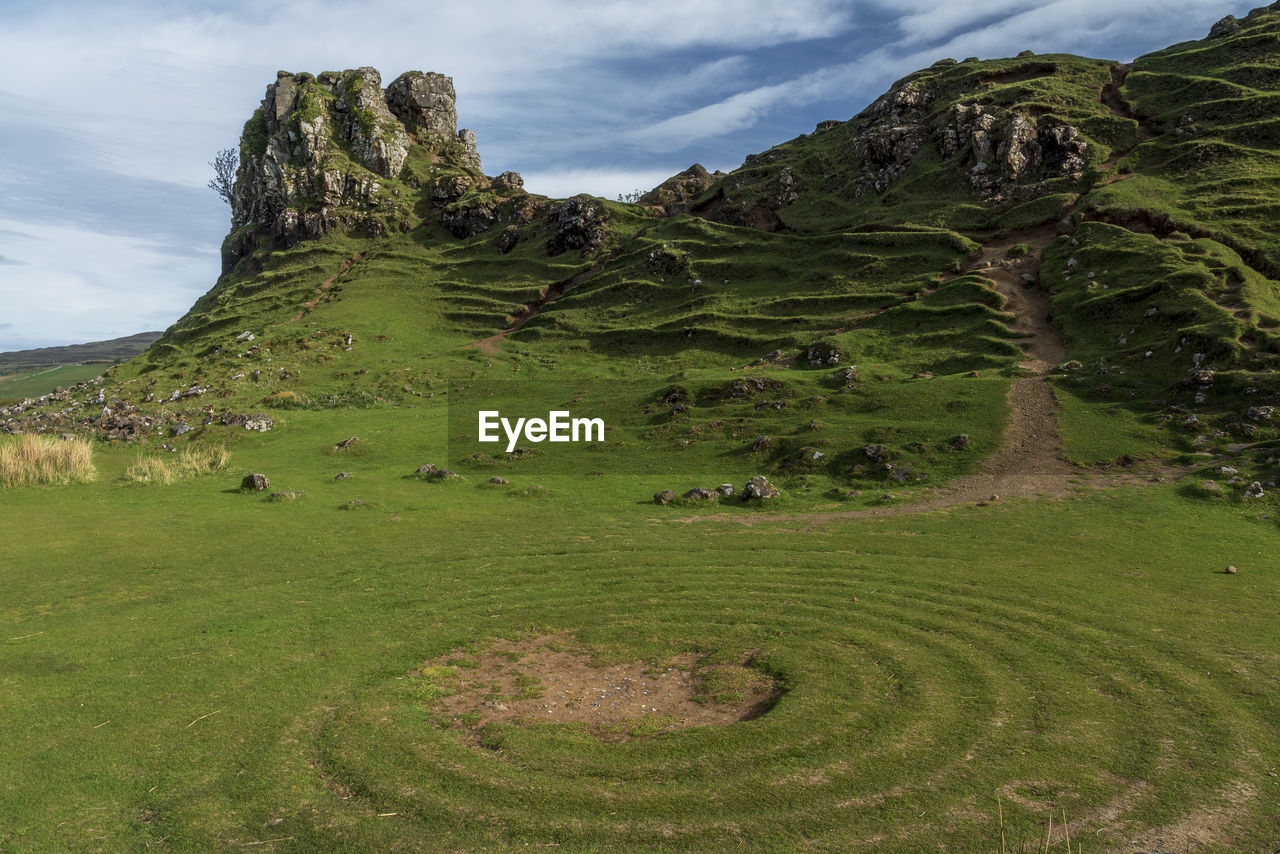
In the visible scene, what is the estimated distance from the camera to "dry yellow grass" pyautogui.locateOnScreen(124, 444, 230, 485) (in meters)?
35.4

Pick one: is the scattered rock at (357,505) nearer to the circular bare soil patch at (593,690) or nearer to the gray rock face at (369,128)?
the circular bare soil patch at (593,690)

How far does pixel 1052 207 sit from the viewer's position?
7156 cm

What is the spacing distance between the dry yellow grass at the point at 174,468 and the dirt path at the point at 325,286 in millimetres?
56347

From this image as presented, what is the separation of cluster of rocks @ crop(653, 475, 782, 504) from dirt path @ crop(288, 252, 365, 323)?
7514 centimetres

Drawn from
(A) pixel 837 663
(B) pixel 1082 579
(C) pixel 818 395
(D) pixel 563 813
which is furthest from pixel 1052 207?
(D) pixel 563 813

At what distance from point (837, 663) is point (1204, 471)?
27.4m

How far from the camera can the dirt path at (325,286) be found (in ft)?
306

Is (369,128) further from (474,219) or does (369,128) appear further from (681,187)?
(681,187)

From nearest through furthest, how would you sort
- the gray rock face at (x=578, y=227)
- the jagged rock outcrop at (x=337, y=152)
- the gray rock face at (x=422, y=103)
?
the gray rock face at (x=578, y=227) → the jagged rock outcrop at (x=337, y=152) → the gray rock face at (x=422, y=103)

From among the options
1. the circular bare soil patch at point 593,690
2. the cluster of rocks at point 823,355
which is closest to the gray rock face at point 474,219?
the cluster of rocks at point 823,355

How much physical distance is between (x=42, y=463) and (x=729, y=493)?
33.3m

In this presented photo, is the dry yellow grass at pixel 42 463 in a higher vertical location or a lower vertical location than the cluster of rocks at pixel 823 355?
lower

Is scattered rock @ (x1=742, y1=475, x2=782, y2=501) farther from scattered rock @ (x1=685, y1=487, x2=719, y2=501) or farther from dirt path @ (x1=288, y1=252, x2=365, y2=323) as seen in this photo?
dirt path @ (x1=288, y1=252, x2=365, y2=323)

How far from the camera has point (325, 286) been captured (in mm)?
103625
